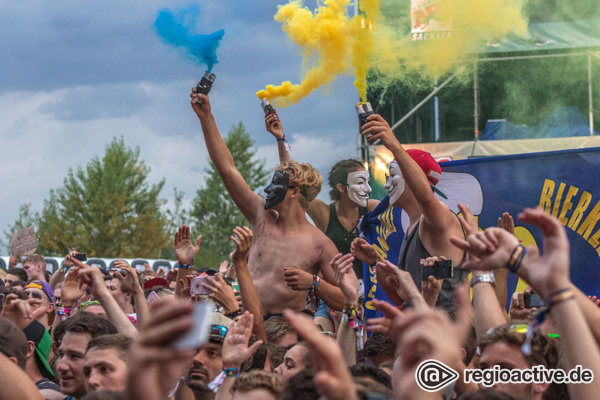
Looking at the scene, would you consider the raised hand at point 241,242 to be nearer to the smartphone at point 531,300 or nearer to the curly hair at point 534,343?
the smartphone at point 531,300

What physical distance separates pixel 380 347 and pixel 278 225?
74.3 inches

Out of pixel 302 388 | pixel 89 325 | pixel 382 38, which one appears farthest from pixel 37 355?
pixel 382 38

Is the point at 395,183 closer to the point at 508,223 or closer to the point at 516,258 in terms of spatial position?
the point at 508,223

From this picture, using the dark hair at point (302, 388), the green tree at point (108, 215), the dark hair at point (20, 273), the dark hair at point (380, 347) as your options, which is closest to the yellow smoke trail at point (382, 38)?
the dark hair at point (380, 347)

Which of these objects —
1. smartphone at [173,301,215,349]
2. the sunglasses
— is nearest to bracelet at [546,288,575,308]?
smartphone at [173,301,215,349]

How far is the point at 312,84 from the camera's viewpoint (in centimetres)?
771

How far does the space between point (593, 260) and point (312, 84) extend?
317 centimetres

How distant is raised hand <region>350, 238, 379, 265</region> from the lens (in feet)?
17.2

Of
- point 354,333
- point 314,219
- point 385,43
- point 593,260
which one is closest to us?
point 354,333

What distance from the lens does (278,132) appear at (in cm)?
727

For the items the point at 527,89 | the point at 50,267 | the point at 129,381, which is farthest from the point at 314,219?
the point at 50,267

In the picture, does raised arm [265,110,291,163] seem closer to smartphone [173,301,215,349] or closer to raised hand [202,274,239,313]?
raised hand [202,274,239,313]

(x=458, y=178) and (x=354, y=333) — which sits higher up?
(x=458, y=178)

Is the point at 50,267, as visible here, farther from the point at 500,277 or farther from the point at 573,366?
the point at 573,366
